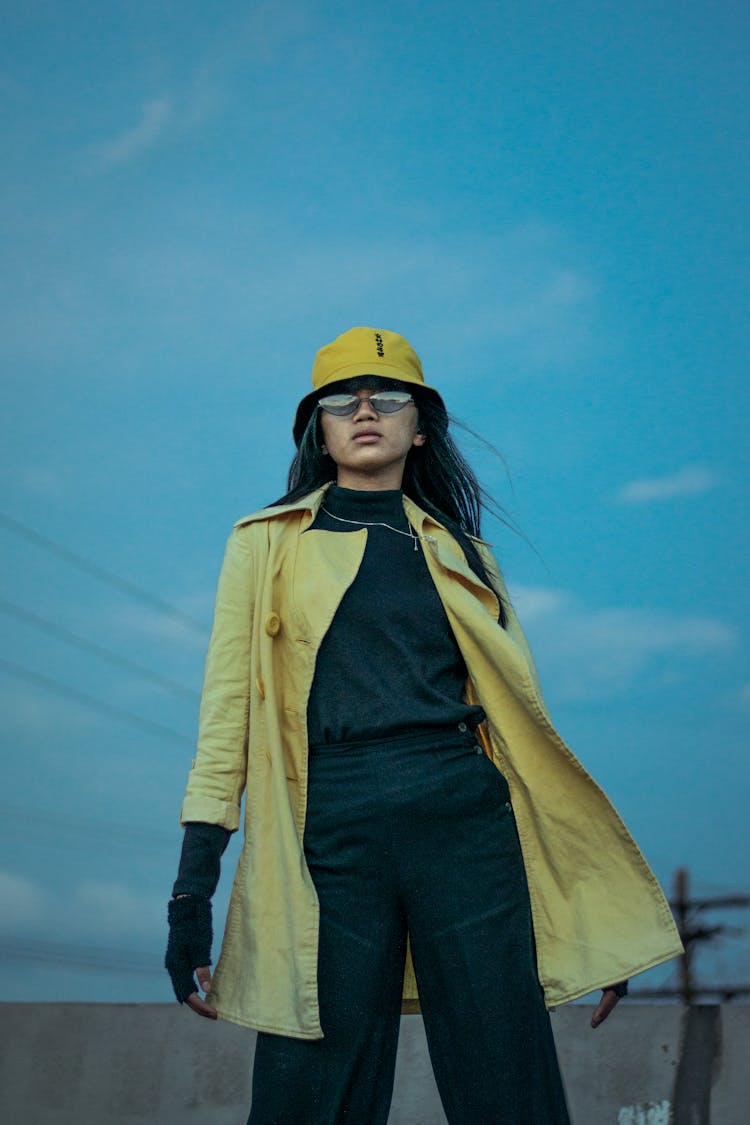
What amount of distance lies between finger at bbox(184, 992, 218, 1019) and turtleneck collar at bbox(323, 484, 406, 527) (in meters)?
1.15

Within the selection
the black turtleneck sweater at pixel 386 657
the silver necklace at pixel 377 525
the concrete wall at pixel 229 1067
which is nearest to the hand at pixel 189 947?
the black turtleneck sweater at pixel 386 657

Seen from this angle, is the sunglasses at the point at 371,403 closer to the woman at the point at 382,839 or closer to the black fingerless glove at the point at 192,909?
the woman at the point at 382,839

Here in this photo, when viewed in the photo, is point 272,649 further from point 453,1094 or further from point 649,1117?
point 649,1117

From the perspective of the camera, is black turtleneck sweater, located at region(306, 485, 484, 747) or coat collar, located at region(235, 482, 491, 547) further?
coat collar, located at region(235, 482, 491, 547)

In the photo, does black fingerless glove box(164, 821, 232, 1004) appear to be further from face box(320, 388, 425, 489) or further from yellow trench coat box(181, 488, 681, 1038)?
face box(320, 388, 425, 489)

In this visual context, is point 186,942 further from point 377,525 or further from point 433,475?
point 433,475

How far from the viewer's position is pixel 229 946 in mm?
2652

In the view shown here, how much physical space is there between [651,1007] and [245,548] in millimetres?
2828

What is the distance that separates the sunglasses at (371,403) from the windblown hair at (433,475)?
0.19ft

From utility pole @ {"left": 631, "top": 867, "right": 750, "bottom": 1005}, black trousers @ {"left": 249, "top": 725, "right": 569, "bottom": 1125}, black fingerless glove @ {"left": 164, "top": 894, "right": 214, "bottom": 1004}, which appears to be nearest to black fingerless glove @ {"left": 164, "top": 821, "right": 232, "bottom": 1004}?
black fingerless glove @ {"left": 164, "top": 894, "right": 214, "bottom": 1004}

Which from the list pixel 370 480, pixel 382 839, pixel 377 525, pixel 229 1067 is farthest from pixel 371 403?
pixel 229 1067

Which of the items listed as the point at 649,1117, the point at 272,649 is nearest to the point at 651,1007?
the point at 649,1117

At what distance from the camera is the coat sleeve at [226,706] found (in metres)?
2.65

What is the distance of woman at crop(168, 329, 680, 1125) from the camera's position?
2.51 m
